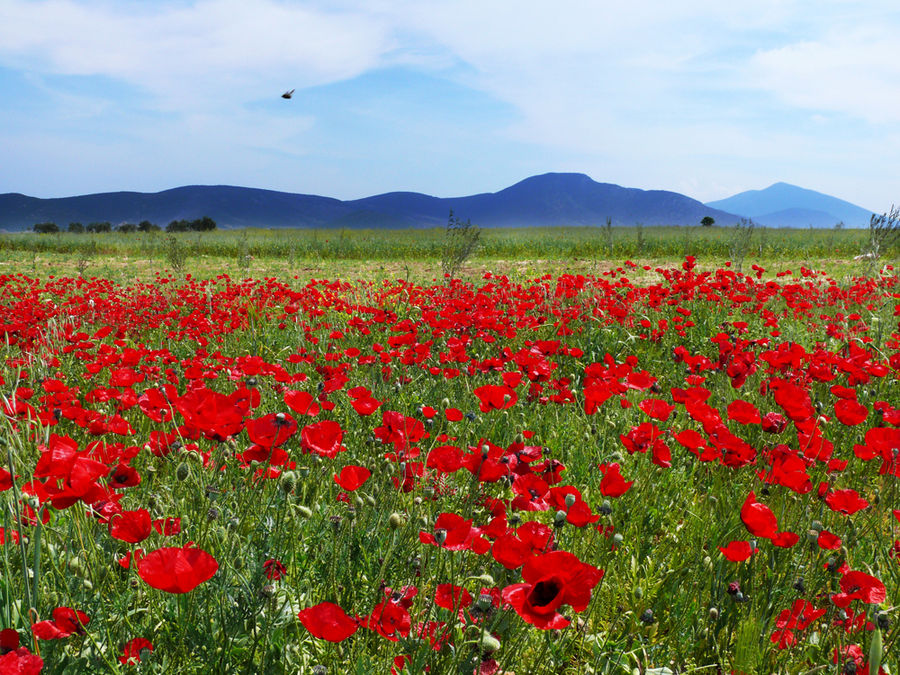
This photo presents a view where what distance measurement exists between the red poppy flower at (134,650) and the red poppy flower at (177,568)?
1.40 feet

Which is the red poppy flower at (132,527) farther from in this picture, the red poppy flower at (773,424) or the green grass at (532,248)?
the green grass at (532,248)

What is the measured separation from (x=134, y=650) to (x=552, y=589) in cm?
94

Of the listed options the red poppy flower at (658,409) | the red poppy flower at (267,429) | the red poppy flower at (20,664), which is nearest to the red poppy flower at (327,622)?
the red poppy flower at (20,664)

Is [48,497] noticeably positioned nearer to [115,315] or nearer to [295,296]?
[295,296]

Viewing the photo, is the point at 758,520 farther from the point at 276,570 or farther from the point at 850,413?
the point at 276,570

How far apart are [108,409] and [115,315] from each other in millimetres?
3792

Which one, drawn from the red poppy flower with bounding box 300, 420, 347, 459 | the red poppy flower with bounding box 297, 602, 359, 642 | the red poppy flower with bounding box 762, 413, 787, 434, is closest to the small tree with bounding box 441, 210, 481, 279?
the red poppy flower with bounding box 762, 413, 787, 434

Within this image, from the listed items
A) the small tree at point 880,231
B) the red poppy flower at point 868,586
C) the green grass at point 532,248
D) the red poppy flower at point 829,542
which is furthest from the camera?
the green grass at point 532,248

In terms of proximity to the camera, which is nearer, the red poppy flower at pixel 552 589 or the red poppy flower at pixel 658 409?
the red poppy flower at pixel 552 589

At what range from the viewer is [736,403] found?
2.24 m

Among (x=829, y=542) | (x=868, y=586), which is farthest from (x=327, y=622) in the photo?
(x=829, y=542)

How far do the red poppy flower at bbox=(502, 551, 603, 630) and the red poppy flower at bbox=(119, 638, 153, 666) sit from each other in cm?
82

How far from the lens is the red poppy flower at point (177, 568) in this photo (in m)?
0.94

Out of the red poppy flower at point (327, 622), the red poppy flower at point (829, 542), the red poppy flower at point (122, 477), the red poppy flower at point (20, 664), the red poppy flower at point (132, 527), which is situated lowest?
the red poppy flower at point (829, 542)
